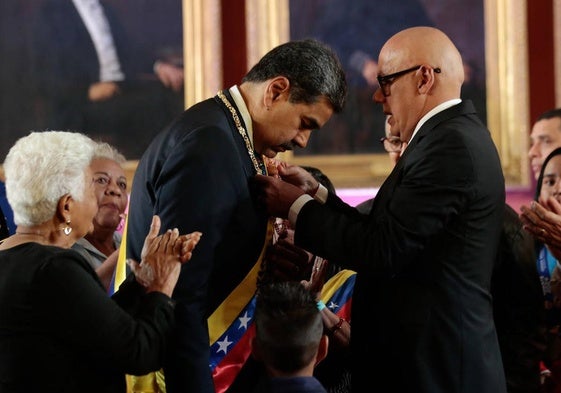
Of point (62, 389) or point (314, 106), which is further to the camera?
point (314, 106)

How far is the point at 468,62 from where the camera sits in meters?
6.73

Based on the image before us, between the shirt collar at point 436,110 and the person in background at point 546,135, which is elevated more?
the shirt collar at point 436,110

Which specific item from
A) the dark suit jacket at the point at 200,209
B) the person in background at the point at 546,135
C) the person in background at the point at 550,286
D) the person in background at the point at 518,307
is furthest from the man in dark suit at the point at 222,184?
the person in background at the point at 546,135

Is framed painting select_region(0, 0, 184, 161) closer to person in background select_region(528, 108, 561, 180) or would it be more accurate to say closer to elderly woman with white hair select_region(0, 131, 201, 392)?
person in background select_region(528, 108, 561, 180)

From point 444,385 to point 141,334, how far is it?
92 centimetres

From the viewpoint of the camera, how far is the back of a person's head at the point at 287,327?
2385 millimetres

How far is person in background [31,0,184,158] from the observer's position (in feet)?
21.1

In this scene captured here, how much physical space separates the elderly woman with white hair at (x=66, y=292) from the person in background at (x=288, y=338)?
27cm

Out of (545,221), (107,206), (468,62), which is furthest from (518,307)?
(468,62)

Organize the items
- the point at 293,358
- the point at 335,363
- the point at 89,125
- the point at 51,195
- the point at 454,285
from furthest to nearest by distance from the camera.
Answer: the point at 89,125 < the point at 335,363 < the point at 454,285 < the point at 51,195 < the point at 293,358

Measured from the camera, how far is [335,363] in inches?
142

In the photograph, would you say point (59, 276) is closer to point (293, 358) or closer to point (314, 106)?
point (293, 358)

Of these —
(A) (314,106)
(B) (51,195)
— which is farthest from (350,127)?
(B) (51,195)

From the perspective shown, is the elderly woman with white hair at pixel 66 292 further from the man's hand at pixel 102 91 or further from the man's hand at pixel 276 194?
the man's hand at pixel 102 91
